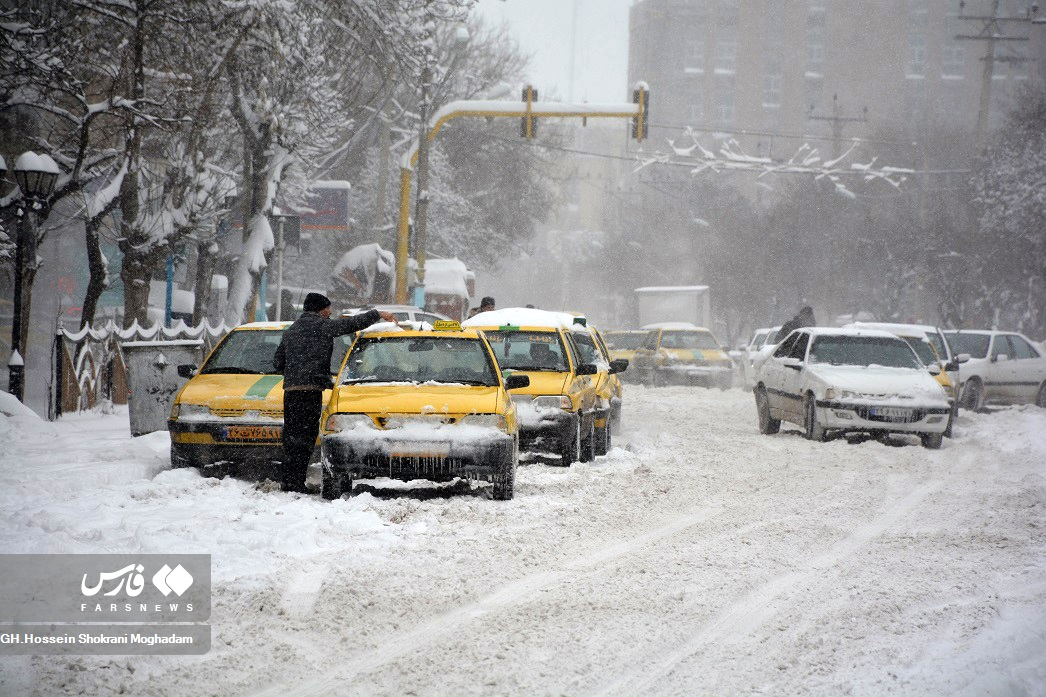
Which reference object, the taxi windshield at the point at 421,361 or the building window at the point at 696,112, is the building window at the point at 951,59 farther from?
the taxi windshield at the point at 421,361

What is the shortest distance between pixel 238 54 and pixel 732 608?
49.2 feet

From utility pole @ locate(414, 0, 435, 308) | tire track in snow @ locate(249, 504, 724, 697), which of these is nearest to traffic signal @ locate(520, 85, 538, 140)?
utility pole @ locate(414, 0, 435, 308)

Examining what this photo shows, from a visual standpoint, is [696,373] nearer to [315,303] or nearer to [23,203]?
[23,203]

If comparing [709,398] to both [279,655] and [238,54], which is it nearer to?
[238,54]

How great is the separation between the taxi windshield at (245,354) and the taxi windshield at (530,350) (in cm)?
239

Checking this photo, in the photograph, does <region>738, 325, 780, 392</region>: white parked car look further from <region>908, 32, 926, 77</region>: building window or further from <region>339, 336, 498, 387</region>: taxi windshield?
<region>908, 32, 926, 77</region>: building window

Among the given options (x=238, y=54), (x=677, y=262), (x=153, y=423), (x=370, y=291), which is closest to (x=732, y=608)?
(x=153, y=423)

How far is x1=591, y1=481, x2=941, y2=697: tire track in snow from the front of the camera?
16.4 ft

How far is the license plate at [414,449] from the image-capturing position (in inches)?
372

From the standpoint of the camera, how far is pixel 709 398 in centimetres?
2575

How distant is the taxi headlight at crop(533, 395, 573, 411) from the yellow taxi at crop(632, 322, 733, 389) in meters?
16.8

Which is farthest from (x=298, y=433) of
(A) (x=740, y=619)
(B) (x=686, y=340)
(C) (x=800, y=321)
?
(B) (x=686, y=340)

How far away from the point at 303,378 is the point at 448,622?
14.8ft

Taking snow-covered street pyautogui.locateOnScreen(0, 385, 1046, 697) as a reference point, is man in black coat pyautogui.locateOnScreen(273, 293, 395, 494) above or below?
above
